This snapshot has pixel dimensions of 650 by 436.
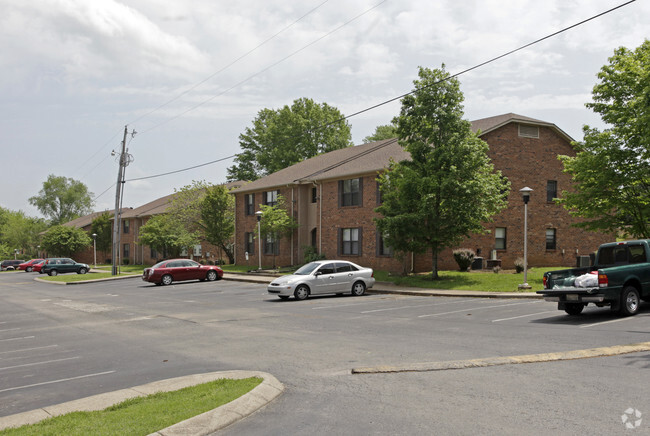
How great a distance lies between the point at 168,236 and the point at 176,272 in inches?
728

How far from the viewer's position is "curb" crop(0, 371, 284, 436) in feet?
19.2

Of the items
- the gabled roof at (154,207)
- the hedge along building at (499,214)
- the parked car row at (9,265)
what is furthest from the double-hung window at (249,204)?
the parked car row at (9,265)

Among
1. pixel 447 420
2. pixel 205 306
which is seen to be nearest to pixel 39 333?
pixel 205 306

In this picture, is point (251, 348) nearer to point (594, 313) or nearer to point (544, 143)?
point (594, 313)

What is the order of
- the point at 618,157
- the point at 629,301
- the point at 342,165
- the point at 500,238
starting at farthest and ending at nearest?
the point at 342,165
the point at 500,238
the point at 618,157
the point at 629,301

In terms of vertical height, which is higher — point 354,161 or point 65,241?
point 354,161

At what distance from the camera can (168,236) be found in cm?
5050

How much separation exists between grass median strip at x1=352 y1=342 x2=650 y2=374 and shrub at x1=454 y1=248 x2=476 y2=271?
2049 centimetres

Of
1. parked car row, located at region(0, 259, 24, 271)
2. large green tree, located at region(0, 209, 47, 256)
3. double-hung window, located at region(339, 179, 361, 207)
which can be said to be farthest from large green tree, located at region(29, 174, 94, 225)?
→ double-hung window, located at region(339, 179, 361, 207)

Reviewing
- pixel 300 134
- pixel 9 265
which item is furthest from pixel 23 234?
pixel 300 134

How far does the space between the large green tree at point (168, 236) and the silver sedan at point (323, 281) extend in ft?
96.3

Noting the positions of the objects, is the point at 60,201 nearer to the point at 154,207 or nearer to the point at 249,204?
the point at 154,207

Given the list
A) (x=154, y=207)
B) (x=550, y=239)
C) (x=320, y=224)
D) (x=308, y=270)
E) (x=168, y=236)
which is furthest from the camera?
(x=154, y=207)

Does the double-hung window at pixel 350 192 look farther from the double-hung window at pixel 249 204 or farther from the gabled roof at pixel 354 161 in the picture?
the double-hung window at pixel 249 204
